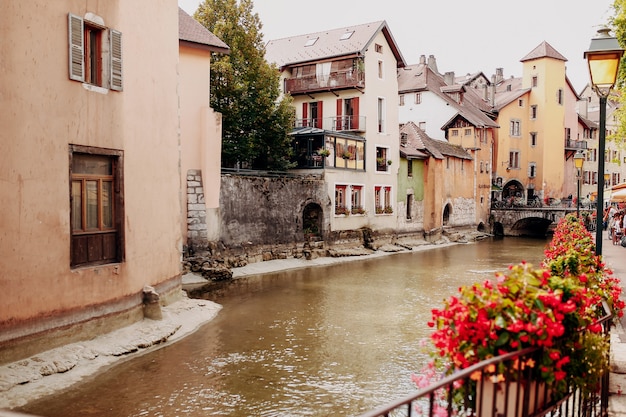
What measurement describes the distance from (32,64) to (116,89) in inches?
93.0

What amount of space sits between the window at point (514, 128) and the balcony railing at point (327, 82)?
2453 centimetres

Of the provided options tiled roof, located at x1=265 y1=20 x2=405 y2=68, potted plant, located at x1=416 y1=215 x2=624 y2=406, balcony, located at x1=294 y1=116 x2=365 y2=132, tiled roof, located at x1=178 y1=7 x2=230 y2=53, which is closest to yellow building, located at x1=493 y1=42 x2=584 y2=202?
tiled roof, located at x1=265 y1=20 x2=405 y2=68

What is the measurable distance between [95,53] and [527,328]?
11555 mm

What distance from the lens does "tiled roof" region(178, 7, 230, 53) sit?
22.3m

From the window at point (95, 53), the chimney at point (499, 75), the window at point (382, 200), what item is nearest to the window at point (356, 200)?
the window at point (382, 200)

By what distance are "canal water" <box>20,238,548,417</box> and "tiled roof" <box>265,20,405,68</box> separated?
1824 cm

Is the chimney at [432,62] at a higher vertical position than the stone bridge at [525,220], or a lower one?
higher

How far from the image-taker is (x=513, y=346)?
3859 millimetres

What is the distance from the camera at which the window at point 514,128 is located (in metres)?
54.6

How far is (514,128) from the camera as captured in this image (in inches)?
2167

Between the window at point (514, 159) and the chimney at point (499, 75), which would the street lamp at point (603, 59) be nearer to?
the window at point (514, 159)

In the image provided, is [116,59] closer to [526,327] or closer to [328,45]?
[526,327]

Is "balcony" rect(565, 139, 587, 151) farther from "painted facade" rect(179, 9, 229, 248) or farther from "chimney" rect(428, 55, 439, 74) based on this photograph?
"painted facade" rect(179, 9, 229, 248)

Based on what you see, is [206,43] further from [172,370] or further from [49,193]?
[172,370]
